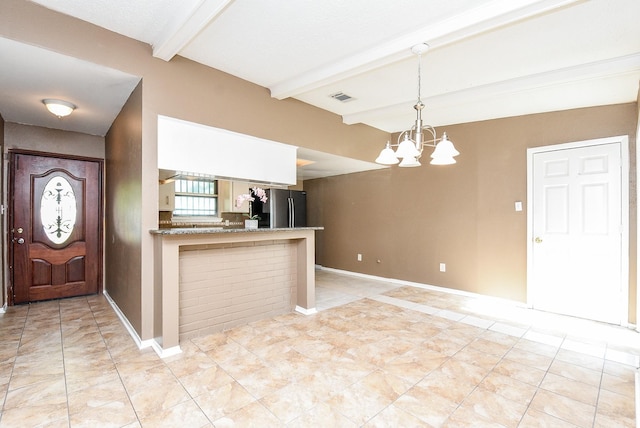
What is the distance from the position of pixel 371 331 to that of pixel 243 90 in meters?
2.92

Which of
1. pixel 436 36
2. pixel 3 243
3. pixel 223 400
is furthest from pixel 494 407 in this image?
pixel 3 243

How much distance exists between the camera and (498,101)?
12.2 ft

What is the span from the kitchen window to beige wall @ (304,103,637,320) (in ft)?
8.44

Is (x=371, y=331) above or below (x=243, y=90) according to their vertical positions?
below

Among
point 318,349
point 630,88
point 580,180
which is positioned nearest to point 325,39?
point 318,349

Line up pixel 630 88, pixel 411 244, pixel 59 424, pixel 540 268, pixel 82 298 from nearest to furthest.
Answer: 1. pixel 59 424
2. pixel 630 88
3. pixel 540 268
4. pixel 82 298
5. pixel 411 244

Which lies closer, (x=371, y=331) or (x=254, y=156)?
(x=371, y=331)

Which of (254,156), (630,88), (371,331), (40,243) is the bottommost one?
(371,331)

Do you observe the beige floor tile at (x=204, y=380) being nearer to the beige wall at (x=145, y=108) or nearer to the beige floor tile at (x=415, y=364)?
the beige wall at (x=145, y=108)

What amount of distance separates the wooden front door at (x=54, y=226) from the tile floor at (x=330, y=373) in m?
0.68

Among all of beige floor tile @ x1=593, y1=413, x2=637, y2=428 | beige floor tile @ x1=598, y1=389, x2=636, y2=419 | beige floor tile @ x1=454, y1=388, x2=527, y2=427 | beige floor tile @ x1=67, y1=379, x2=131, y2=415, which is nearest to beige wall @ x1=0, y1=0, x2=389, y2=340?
beige floor tile @ x1=67, y1=379, x2=131, y2=415

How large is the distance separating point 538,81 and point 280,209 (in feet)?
12.7

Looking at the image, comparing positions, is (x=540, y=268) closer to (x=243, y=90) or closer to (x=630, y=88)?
(x=630, y=88)

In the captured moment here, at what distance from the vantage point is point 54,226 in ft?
14.0
